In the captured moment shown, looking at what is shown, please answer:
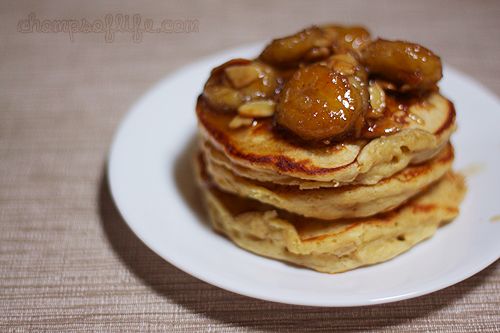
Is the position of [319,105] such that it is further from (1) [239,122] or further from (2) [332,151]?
(1) [239,122]

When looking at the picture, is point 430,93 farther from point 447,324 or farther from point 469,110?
point 447,324

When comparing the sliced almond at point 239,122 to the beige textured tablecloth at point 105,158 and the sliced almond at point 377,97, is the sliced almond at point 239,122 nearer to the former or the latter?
the sliced almond at point 377,97

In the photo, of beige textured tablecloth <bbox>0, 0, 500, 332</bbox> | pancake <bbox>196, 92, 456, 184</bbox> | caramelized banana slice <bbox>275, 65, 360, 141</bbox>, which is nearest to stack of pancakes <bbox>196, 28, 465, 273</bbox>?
pancake <bbox>196, 92, 456, 184</bbox>

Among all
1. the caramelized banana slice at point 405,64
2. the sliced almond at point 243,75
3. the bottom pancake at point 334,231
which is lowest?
the bottom pancake at point 334,231

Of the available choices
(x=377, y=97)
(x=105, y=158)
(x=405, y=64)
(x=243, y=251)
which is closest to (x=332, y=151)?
(x=377, y=97)

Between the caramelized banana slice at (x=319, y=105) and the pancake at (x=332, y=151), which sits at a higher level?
the caramelized banana slice at (x=319, y=105)

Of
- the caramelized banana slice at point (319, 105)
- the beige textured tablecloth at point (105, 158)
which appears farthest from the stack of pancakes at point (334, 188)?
the beige textured tablecloth at point (105, 158)

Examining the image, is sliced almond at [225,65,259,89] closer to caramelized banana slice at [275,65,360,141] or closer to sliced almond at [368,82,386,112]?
caramelized banana slice at [275,65,360,141]
